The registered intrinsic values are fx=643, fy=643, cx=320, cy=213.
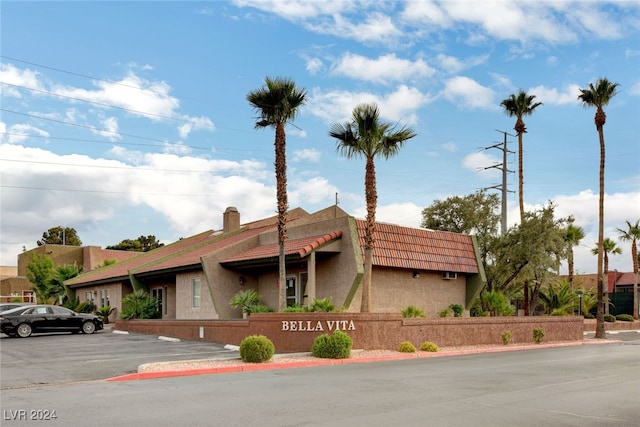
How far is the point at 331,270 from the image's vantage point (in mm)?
28016

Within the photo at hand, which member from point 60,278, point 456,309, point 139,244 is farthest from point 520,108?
point 139,244

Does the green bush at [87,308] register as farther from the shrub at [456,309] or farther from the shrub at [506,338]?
the shrub at [506,338]

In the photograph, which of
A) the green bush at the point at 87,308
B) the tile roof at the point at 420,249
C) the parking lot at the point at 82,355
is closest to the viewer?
the parking lot at the point at 82,355

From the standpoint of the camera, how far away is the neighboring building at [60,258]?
223ft

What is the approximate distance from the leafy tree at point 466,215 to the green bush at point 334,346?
2078cm

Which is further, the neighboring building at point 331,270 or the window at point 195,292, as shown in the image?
the window at point 195,292

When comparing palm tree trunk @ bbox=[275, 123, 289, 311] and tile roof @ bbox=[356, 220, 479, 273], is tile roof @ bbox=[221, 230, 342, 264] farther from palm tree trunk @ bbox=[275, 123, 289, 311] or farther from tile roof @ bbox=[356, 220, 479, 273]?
tile roof @ bbox=[356, 220, 479, 273]

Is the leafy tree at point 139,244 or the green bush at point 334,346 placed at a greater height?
the leafy tree at point 139,244

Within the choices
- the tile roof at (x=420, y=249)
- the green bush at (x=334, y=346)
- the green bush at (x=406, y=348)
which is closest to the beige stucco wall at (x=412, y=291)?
the tile roof at (x=420, y=249)

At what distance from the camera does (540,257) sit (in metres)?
33.3

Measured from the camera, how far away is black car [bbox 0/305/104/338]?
29.8 m

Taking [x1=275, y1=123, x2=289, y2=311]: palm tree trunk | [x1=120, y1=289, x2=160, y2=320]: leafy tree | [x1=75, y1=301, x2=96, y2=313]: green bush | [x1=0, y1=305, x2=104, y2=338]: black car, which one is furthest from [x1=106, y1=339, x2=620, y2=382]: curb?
[x1=75, y1=301, x2=96, y2=313]: green bush

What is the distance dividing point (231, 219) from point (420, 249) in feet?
49.5

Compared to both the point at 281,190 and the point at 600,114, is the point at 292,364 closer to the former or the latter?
the point at 281,190
